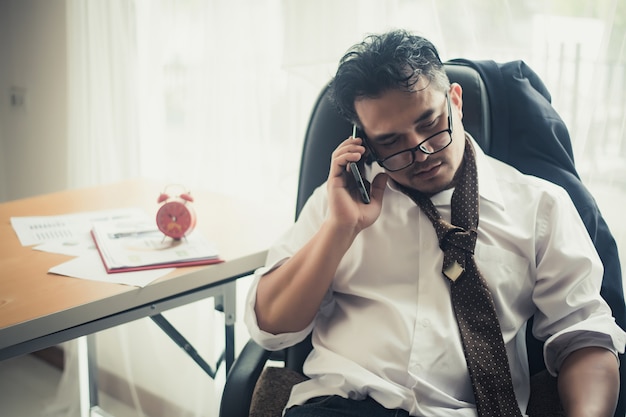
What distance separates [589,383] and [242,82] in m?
1.28

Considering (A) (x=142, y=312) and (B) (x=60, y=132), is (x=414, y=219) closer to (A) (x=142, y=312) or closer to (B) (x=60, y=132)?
(A) (x=142, y=312)

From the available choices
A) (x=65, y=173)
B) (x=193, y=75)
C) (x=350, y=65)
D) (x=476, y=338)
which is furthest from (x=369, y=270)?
(x=65, y=173)

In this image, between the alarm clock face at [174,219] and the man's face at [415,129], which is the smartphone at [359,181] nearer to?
the man's face at [415,129]

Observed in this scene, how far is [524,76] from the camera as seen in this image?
1411 mm

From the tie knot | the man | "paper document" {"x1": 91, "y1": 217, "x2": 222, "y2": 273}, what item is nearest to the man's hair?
the man

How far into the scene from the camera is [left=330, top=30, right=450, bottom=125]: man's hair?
1.21 meters

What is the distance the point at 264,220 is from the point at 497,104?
2.14ft

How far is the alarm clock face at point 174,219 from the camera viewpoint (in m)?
1.53

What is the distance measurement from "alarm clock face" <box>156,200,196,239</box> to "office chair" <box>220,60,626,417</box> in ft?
0.87

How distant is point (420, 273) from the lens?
4.23ft

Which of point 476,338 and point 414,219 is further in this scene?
point 414,219

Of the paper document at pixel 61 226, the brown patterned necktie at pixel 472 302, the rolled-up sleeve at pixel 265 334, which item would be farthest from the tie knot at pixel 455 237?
the paper document at pixel 61 226

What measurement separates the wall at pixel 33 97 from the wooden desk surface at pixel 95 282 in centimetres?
103

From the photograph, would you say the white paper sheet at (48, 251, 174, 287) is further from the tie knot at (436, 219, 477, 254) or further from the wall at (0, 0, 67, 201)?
the wall at (0, 0, 67, 201)
